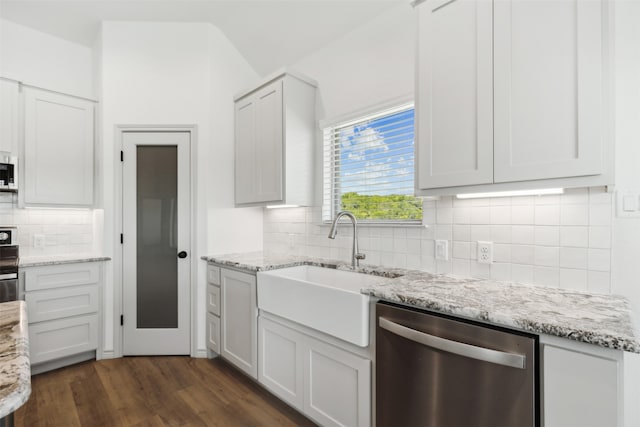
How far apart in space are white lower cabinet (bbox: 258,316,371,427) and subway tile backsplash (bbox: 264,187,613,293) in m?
0.81

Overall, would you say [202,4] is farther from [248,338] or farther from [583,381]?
[583,381]

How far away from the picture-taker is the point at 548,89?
1.37m

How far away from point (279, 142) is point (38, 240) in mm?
2415

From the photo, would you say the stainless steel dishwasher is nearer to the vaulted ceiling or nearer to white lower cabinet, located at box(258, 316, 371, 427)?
white lower cabinet, located at box(258, 316, 371, 427)

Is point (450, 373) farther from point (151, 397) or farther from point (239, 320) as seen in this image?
point (151, 397)

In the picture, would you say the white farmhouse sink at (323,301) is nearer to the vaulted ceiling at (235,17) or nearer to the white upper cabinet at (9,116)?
the vaulted ceiling at (235,17)

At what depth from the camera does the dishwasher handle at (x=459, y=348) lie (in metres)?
1.13

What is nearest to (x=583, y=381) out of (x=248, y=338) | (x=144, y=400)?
(x=248, y=338)

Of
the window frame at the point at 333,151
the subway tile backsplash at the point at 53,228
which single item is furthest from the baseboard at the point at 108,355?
the window frame at the point at 333,151

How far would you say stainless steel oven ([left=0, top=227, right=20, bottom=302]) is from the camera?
7.57 ft

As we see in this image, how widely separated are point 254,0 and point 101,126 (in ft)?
5.69

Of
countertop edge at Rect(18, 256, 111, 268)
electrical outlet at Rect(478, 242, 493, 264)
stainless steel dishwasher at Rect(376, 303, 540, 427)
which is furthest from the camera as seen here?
countertop edge at Rect(18, 256, 111, 268)

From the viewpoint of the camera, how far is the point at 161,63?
307 cm

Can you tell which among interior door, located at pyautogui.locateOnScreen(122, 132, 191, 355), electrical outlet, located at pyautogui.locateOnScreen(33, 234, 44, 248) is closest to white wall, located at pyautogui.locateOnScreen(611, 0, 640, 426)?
interior door, located at pyautogui.locateOnScreen(122, 132, 191, 355)
